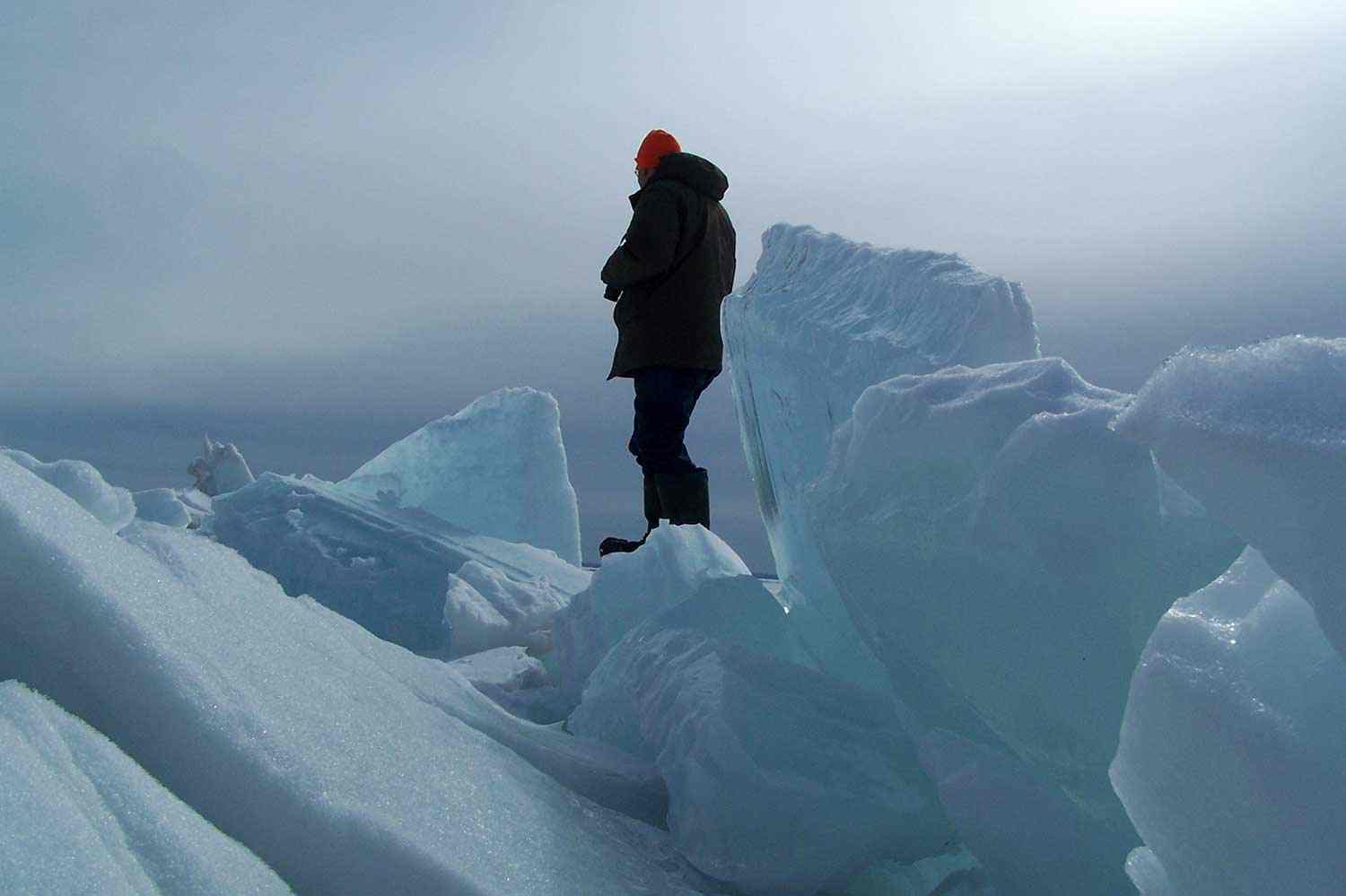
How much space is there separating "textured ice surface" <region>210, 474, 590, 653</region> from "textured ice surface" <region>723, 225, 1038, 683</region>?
1730 millimetres

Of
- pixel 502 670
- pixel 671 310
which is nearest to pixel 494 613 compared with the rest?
pixel 502 670

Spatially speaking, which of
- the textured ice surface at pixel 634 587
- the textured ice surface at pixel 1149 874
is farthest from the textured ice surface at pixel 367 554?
the textured ice surface at pixel 1149 874

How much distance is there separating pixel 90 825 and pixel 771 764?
99 centimetres

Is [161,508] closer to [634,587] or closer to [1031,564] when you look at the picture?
[634,587]

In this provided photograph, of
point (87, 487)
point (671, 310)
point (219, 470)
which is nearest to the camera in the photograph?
point (87, 487)

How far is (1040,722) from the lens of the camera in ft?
4.75

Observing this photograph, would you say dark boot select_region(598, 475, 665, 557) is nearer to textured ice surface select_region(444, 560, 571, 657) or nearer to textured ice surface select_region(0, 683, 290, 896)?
textured ice surface select_region(444, 560, 571, 657)

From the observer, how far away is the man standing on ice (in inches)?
166

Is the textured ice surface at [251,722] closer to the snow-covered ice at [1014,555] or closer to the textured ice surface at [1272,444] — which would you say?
the snow-covered ice at [1014,555]

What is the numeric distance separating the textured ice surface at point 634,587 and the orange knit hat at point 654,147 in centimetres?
242

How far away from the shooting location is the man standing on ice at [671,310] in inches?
166

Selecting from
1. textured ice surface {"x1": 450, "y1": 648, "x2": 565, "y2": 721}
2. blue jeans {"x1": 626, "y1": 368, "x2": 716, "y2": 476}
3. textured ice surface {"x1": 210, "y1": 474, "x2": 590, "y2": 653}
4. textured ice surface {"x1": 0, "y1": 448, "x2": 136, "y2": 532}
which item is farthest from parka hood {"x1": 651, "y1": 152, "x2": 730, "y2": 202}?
textured ice surface {"x1": 0, "y1": 448, "x2": 136, "y2": 532}

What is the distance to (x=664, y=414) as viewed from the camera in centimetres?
437

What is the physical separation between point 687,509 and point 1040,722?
9.58 feet
